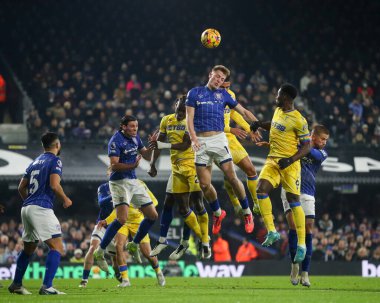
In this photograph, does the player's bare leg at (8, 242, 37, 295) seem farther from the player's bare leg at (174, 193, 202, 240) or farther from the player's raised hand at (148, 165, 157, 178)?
the player's bare leg at (174, 193, 202, 240)

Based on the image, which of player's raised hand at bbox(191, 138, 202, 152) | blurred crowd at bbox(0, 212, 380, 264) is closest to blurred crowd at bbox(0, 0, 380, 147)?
blurred crowd at bbox(0, 212, 380, 264)

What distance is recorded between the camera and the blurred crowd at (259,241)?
27016 mm

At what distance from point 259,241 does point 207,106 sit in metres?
11.9

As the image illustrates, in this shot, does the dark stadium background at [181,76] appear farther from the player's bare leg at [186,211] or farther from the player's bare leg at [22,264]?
the player's bare leg at [22,264]

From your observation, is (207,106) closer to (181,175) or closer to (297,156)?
(297,156)

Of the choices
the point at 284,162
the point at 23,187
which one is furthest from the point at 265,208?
the point at 23,187

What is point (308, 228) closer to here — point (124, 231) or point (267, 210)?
point (267, 210)

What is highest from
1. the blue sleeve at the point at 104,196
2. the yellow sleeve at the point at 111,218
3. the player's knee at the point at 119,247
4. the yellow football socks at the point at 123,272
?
the blue sleeve at the point at 104,196

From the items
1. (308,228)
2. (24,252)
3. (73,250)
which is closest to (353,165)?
(73,250)

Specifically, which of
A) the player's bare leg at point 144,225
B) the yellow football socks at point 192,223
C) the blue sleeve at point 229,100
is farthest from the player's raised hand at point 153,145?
the blue sleeve at point 229,100

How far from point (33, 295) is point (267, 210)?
4.29 metres

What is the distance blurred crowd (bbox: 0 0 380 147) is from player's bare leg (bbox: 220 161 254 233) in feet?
41.2

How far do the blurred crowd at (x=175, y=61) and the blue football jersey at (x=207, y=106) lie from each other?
13.0m

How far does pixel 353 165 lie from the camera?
29281mm
